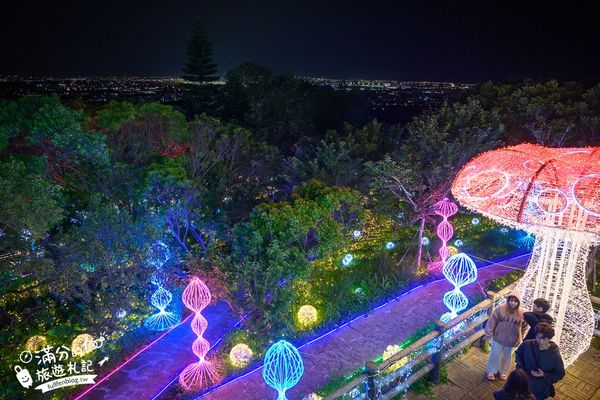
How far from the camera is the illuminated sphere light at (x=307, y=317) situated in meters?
9.36

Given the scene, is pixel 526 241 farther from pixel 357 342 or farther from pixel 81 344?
pixel 81 344

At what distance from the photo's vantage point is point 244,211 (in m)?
11.2

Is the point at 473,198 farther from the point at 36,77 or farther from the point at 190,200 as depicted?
the point at 36,77

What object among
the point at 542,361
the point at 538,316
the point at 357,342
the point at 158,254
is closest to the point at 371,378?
the point at 542,361

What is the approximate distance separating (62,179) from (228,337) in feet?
17.4

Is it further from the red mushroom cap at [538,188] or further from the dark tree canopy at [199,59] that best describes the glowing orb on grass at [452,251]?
the dark tree canopy at [199,59]

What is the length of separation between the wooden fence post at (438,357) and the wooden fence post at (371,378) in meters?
1.24

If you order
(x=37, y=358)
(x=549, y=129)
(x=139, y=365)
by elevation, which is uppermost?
(x=549, y=129)

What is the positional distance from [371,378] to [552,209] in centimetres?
350

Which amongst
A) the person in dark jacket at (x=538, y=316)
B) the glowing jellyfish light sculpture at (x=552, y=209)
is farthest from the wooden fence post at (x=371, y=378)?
the glowing jellyfish light sculpture at (x=552, y=209)

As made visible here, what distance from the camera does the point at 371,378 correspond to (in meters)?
5.82

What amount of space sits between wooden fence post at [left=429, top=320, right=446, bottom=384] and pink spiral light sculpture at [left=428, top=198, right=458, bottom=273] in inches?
209

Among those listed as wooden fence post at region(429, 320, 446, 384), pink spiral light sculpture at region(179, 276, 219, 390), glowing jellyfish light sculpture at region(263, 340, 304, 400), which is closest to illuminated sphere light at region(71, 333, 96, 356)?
pink spiral light sculpture at region(179, 276, 219, 390)

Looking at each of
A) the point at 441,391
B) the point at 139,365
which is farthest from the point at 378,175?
the point at 139,365
